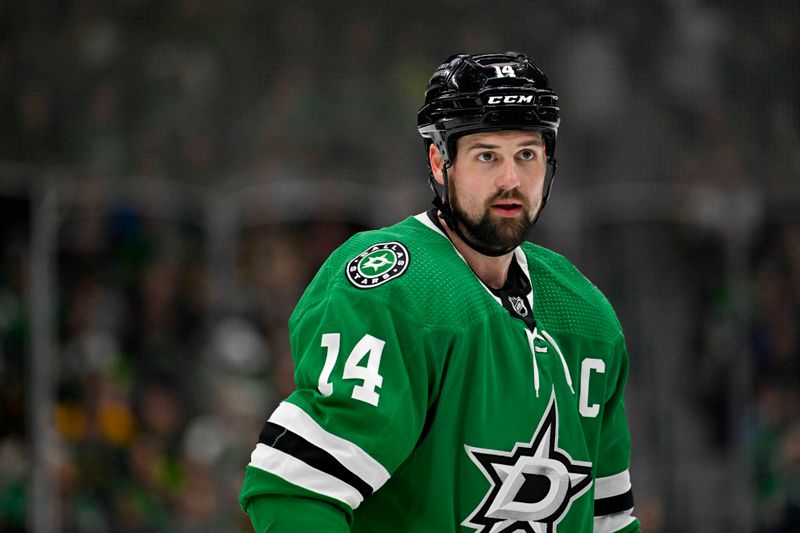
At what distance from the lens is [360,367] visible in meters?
1.80

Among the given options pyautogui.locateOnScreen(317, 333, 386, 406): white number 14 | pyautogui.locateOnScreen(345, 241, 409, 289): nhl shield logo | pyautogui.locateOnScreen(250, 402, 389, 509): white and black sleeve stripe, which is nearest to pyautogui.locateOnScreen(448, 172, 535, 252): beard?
pyautogui.locateOnScreen(345, 241, 409, 289): nhl shield logo

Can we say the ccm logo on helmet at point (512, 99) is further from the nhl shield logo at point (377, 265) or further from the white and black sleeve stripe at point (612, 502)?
the white and black sleeve stripe at point (612, 502)

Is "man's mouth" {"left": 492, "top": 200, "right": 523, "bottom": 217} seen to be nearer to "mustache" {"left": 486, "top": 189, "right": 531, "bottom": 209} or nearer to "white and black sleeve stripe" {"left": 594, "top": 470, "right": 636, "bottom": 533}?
"mustache" {"left": 486, "top": 189, "right": 531, "bottom": 209}

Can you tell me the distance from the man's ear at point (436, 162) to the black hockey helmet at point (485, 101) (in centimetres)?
1

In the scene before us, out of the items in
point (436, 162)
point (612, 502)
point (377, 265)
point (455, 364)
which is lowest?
point (612, 502)

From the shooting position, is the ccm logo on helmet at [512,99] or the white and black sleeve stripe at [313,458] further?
the ccm logo on helmet at [512,99]

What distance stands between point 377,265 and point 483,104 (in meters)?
0.30

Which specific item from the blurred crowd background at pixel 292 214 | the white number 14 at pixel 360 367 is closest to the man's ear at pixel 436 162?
the white number 14 at pixel 360 367

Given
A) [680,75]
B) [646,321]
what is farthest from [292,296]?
[680,75]

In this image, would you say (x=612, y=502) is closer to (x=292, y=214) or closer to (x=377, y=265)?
(x=377, y=265)

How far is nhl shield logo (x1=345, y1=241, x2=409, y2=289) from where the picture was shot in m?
1.87

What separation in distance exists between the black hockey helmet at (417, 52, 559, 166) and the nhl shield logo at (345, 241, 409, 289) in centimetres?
19

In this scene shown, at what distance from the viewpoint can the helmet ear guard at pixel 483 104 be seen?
1.98 meters

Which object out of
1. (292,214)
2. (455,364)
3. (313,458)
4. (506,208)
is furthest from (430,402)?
(292,214)
